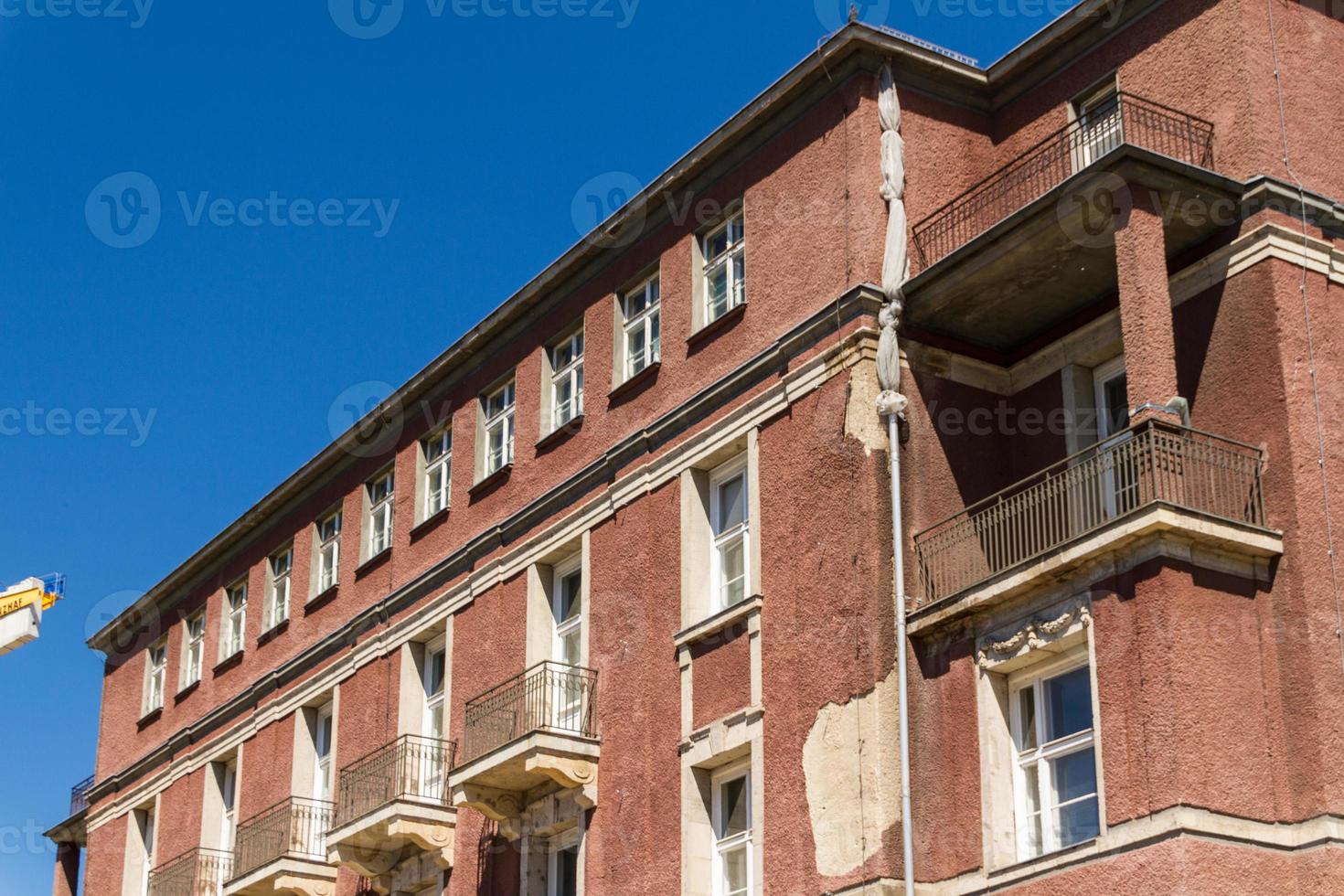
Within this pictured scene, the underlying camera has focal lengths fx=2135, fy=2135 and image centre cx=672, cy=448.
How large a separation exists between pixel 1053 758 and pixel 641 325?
993 centimetres

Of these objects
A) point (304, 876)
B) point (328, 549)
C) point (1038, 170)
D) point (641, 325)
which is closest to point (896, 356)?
point (1038, 170)

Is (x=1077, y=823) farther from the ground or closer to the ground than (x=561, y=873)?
closer to the ground

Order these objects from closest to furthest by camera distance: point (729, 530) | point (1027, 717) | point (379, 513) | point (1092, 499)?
point (1027, 717), point (1092, 499), point (729, 530), point (379, 513)

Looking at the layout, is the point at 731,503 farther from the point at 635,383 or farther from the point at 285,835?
the point at 285,835

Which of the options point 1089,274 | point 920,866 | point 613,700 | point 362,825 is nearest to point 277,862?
point 362,825

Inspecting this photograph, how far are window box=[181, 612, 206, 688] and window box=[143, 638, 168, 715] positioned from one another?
810 millimetres

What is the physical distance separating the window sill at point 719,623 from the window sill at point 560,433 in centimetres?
451

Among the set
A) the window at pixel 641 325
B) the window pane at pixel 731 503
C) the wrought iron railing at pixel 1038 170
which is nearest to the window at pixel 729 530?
the window pane at pixel 731 503

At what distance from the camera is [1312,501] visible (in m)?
21.2

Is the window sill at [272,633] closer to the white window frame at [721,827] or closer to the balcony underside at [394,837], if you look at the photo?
the balcony underside at [394,837]

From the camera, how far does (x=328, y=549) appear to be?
3666 centimetres

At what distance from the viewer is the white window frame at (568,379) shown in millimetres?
30359

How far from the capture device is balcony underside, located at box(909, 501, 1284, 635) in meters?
20.3

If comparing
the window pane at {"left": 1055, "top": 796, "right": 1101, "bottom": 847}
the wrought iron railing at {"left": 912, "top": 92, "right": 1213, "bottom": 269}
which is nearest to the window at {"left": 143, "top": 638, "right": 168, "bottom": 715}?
the wrought iron railing at {"left": 912, "top": 92, "right": 1213, "bottom": 269}
